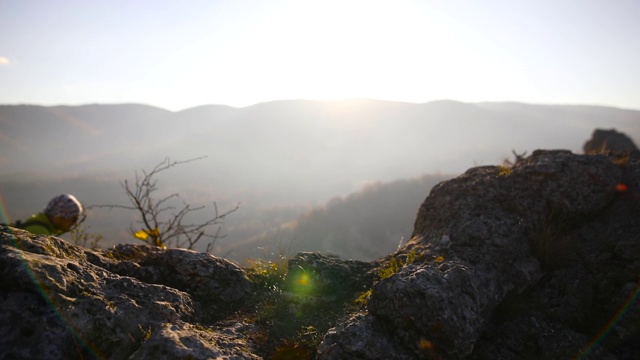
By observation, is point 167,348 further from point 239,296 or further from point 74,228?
point 74,228

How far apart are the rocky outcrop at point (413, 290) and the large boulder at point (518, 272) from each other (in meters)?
0.02

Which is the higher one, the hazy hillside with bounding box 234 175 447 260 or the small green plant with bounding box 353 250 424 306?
the small green plant with bounding box 353 250 424 306

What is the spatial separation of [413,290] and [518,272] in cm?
169

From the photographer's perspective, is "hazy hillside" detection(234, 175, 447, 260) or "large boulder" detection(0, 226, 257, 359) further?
"hazy hillside" detection(234, 175, 447, 260)

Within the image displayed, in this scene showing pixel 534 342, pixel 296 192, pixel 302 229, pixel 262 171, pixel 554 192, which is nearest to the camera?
pixel 534 342

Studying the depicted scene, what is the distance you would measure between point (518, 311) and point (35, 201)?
4443 inches

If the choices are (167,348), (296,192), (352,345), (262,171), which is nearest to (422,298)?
(352,345)

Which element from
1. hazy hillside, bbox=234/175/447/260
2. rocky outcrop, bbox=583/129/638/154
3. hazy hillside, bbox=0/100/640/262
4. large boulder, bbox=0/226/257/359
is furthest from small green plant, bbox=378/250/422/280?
hazy hillside, bbox=0/100/640/262

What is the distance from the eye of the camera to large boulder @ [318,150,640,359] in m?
3.50

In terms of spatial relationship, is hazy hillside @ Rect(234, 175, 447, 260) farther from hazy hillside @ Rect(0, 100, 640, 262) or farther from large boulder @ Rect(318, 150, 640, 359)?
large boulder @ Rect(318, 150, 640, 359)

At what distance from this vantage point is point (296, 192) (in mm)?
127875

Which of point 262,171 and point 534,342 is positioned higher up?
point 534,342

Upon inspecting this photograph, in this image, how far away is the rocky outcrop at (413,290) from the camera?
10.4 feet

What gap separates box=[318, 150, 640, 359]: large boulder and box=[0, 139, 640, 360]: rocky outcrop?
0.02 m
